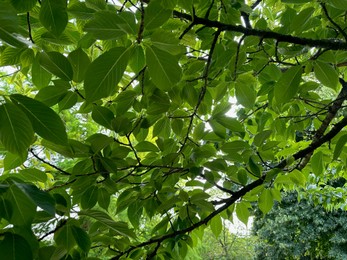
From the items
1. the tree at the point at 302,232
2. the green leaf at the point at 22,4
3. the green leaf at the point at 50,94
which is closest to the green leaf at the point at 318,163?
the green leaf at the point at 50,94

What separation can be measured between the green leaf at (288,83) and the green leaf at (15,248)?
0.51 m

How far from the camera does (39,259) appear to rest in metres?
0.56

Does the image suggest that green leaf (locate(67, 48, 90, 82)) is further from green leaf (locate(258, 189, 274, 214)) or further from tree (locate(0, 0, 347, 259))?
green leaf (locate(258, 189, 274, 214))

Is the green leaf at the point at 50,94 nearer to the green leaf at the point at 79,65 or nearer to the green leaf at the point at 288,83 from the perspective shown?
the green leaf at the point at 79,65

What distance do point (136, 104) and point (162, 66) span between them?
0.28 meters

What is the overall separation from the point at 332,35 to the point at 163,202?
629mm

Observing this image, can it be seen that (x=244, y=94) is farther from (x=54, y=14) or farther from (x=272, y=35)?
(x=54, y=14)

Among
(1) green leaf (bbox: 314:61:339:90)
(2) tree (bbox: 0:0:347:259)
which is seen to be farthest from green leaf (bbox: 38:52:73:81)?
(1) green leaf (bbox: 314:61:339:90)

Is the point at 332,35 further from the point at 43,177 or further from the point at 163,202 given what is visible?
the point at 43,177

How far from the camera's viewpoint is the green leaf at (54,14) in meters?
0.54

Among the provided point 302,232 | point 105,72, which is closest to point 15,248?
point 105,72

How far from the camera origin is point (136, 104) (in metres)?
0.74

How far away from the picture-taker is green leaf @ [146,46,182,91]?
0.46 m

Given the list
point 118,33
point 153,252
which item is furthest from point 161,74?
point 153,252
